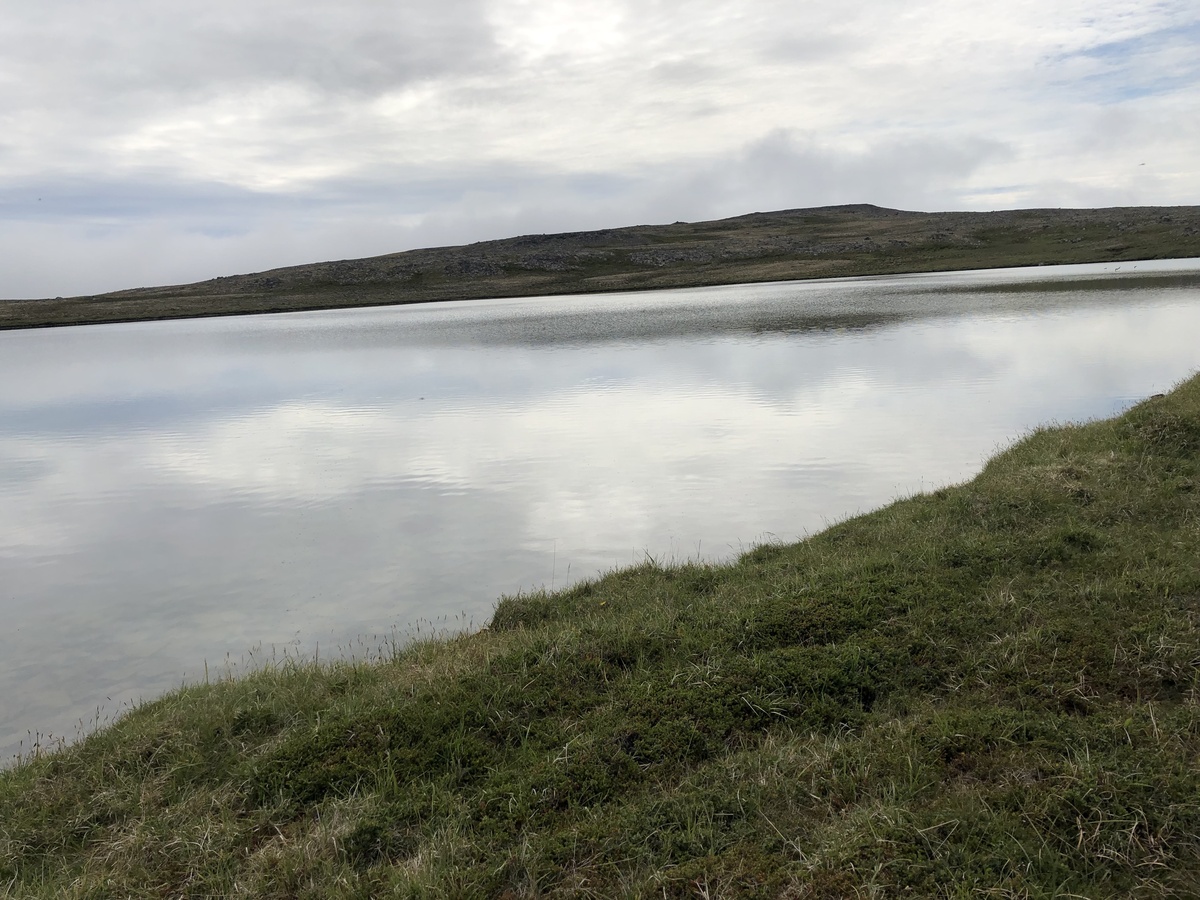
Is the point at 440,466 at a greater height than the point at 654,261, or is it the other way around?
the point at 654,261

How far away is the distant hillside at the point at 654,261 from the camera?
113m

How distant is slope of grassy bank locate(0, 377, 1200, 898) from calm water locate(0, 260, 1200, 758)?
296cm

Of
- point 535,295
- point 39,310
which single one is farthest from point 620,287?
point 39,310

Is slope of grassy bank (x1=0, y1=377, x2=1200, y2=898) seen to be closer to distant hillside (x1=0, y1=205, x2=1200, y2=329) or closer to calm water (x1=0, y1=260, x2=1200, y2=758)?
calm water (x1=0, y1=260, x2=1200, y2=758)

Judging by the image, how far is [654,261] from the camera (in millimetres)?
142750

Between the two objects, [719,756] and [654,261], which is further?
[654,261]

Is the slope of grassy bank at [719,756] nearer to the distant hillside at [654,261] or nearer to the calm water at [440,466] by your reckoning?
the calm water at [440,466]

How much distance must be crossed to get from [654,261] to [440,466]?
418ft

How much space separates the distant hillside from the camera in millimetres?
113312

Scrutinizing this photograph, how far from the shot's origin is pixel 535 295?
122 m

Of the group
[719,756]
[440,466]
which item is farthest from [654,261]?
[719,756]

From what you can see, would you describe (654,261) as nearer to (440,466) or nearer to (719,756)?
(440,466)

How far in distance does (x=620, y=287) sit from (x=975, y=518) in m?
111

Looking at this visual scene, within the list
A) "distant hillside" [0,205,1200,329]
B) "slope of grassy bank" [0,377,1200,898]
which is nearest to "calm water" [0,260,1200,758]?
"slope of grassy bank" [0,377,1200,898]
